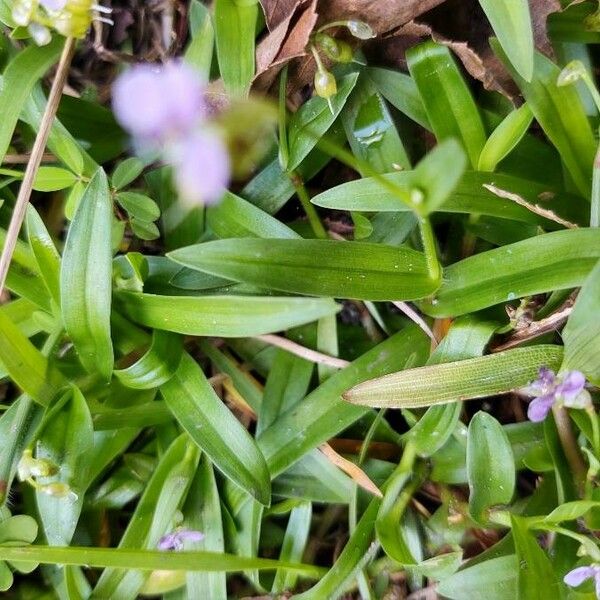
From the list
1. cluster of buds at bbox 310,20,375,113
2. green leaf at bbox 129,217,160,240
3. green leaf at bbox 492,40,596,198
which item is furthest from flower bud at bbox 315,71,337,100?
green leaf at bbox 129,217,160,240

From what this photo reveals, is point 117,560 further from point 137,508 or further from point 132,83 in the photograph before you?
point 132,83

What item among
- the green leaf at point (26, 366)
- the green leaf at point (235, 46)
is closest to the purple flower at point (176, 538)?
the green leaf at point (26, 366)

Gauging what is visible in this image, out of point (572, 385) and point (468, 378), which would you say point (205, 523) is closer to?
point (468, 378)

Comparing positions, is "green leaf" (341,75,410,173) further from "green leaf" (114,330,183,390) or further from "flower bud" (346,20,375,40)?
"green leaf" (114,330,183,390)

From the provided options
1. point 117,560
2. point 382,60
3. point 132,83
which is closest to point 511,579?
point 117,560

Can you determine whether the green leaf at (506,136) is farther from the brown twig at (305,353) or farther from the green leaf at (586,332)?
the brown twig at (305,353)

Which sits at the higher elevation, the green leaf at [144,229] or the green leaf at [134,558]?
the green leaf at [144,229]
